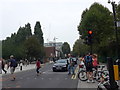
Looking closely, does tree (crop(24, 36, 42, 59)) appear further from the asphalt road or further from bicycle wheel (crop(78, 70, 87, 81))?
bicycle wheel (crop(78, 70, 87, 81))

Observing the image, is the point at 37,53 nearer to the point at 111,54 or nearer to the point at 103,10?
the point at 103,10

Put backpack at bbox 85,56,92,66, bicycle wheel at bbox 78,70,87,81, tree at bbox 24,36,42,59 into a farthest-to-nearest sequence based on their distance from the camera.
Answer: tree at bbox 24,36,42,59, bicycle wheel at bbox 78,70,87,81, backpack at bbox 85,56,92,66

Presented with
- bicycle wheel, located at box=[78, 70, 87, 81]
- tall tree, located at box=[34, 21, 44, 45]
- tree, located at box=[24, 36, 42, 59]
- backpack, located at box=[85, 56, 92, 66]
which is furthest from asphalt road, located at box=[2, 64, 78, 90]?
tall tree, located at box=[34, 21, 44, 45]

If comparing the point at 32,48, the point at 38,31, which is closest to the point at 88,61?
the point at 32,48

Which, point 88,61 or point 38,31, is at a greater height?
point 38,31

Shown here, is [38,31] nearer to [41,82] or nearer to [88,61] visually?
[41,82]

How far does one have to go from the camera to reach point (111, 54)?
106ft

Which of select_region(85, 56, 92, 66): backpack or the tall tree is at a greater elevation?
the tall tree

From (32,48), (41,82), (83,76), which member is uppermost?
(32,48)

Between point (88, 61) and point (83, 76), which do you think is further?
point (83, 76)

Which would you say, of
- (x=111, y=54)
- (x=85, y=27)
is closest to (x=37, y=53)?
(x=85, y=27)

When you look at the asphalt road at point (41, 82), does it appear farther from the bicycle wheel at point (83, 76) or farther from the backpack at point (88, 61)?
the backpack at point (88, 61)

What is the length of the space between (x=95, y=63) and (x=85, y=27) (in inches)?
1233

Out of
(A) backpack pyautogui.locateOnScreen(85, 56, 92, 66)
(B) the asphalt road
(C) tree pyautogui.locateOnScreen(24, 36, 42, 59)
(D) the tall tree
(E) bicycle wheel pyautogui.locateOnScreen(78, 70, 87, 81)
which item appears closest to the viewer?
(B) the asphalt road
